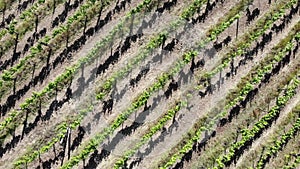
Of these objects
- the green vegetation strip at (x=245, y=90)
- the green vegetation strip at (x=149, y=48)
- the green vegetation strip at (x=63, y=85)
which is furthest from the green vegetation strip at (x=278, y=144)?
the green vegetation strip at (x=63, y=85)

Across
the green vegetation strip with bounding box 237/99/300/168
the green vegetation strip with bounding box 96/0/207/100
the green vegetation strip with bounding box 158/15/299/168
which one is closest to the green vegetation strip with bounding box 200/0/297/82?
the green vegetation strip with bounding box 158/15/299/168

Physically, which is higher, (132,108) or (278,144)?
(132,108)

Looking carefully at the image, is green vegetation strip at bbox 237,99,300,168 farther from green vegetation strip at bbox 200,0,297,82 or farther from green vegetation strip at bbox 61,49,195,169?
green vegetation strip at bbox 61,49,195,169

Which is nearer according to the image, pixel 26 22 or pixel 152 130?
pixel 152 130

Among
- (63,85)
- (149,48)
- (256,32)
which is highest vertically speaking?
(256,32)

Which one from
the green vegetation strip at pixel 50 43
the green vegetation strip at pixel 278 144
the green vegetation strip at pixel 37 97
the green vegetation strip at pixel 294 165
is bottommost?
the green vegetation strip at pixel 294 165

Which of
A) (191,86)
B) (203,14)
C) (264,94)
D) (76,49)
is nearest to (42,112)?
(76,49)

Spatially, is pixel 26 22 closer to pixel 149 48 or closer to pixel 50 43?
pixel 50 43

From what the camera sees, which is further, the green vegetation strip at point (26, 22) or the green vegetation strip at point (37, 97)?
the green vegetation strip at point (26, 22)

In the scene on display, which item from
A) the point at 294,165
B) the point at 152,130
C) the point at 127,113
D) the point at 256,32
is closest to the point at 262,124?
the point at 294,165

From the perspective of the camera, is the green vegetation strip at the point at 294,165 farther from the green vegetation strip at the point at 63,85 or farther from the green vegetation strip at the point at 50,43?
the green vegetation strip at the point at 50,43
